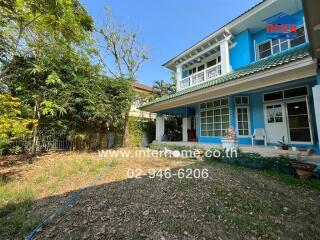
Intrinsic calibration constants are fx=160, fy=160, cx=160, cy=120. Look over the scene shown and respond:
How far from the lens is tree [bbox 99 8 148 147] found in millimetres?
13984

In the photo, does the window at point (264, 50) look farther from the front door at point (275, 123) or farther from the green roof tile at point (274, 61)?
the front door at point (275, 123)

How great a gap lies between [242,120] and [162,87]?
14.6m

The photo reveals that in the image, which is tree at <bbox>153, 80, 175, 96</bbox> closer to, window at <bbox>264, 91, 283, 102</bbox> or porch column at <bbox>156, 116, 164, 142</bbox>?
porch column at <bbox>156, 116, 164, 142</bbox>

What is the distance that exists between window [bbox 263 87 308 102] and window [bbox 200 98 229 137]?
2.00 meters

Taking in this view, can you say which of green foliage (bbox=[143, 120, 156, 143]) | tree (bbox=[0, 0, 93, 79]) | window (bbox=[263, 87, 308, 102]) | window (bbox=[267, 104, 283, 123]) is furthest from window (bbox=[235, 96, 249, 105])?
green foliage (bbox=[143, 120, 156, 143])

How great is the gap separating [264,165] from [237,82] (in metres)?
3.45

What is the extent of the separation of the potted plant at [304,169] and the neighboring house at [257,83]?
5.30 feet

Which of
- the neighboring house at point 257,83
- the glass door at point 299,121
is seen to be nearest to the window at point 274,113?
the neighboring house at point 257,83

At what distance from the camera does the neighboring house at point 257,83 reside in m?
6.23

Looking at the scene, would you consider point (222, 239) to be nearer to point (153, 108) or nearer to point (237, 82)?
point (237, 82)

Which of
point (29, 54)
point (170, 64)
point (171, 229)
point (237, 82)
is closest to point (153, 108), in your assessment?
point (170, 64)

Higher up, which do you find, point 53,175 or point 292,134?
point 292,134

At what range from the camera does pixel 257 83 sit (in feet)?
21.6

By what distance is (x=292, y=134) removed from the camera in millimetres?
7113
